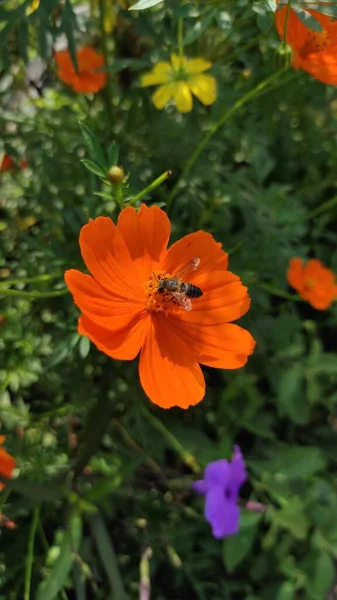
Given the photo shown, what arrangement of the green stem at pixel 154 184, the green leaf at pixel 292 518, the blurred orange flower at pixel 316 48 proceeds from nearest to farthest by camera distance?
the green stem at pixel 154 184 < the blurred orange flower at pixel 316 48 < the green leaf at pixel 292 518

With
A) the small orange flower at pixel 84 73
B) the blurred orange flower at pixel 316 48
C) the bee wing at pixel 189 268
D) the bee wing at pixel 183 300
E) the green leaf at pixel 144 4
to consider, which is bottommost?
the bee wing at pixel 183 300

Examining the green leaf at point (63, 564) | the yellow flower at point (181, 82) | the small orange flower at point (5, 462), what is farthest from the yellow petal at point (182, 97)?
the green leaf at point (63, 564)

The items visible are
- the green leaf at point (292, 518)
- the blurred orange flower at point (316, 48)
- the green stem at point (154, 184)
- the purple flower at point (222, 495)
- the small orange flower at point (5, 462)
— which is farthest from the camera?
the green leaf at point (292, 518)

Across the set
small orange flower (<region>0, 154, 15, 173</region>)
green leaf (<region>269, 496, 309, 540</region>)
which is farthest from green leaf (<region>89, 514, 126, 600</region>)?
small orange flower (<region>0, 154, 15, 173</region>)

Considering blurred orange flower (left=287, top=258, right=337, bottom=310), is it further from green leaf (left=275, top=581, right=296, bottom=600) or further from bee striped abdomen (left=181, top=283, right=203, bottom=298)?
green leaf (left=275, top=581, right=296, bottom=600)

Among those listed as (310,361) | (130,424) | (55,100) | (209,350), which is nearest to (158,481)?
(130,424)

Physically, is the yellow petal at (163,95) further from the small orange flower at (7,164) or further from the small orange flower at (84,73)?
the small orange flower at (7,164)
